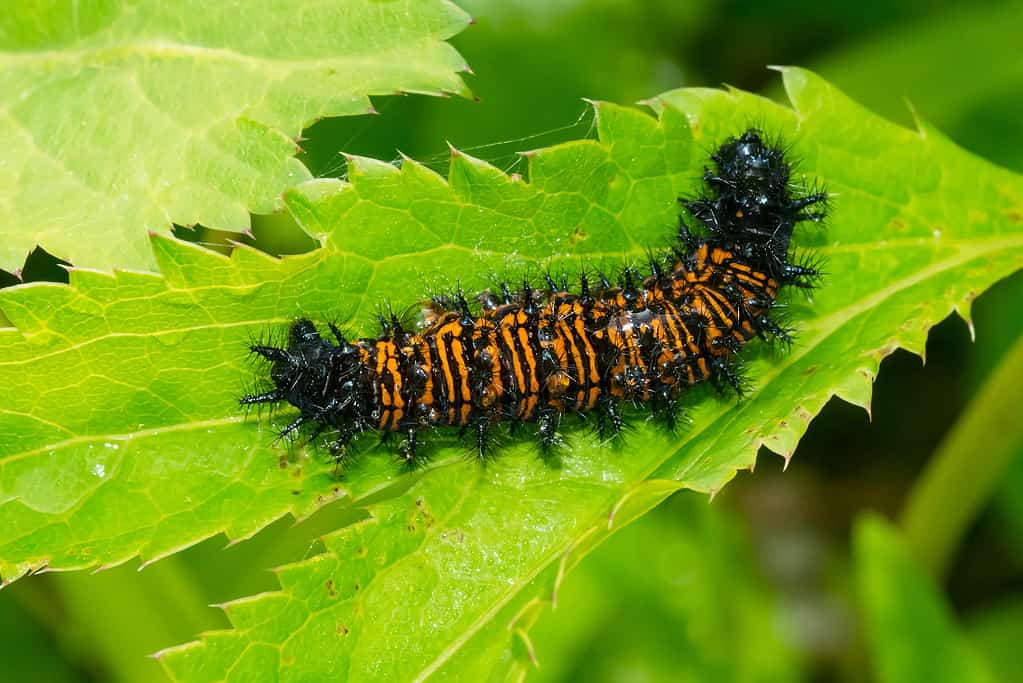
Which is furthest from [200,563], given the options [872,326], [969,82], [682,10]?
[969,82]

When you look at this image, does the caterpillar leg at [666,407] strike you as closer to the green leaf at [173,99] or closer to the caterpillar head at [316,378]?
the caterpillar head at [316,378]

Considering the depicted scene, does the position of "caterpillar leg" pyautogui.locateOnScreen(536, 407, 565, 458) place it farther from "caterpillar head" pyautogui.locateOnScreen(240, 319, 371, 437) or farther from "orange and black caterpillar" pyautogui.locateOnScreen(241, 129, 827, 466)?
"caterpillar head" pyautogui.locateOnScreen(240, 319, 371, 437)

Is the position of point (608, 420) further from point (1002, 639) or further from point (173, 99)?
point (1002, 639)

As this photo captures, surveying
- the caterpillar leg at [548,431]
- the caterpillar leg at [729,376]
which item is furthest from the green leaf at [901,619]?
the caterpillar leg at [548,431]

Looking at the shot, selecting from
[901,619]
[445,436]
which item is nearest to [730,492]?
[901,619]

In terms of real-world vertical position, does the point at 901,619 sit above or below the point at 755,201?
below

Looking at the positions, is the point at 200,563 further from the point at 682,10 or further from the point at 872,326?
the point at 682,10
